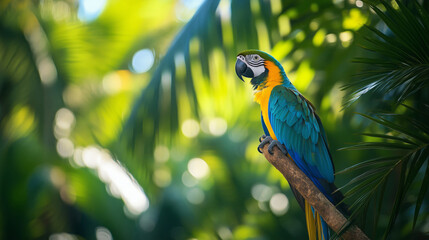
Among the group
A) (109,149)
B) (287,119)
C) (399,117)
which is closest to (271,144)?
(287,119)

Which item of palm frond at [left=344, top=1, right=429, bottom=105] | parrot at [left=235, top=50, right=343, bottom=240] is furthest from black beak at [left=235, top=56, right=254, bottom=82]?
palm frond at [left=344, top=1, right=429, bottom=105]

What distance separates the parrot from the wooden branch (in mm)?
66

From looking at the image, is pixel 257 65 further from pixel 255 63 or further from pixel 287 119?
pixel 287 119

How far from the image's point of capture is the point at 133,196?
3928 mm

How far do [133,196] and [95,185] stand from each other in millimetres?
365

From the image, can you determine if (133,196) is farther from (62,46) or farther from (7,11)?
(7,11)

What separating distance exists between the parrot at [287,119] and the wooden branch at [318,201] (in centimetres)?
7

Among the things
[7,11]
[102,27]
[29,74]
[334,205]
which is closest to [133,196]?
[29,74]

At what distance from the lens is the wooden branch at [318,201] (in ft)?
3.54

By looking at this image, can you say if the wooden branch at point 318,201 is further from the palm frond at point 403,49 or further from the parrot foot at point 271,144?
the palm frond at point 403,49

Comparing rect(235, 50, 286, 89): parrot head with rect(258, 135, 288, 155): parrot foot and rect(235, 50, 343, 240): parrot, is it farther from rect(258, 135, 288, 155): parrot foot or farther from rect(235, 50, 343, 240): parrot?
rect(258, 135, 288, 155): parrot foot

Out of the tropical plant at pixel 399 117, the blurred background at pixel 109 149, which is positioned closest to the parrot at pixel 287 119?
the tropical plant at pixel 399 117

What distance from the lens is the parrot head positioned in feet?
4.00

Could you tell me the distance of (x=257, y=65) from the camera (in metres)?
1.22
